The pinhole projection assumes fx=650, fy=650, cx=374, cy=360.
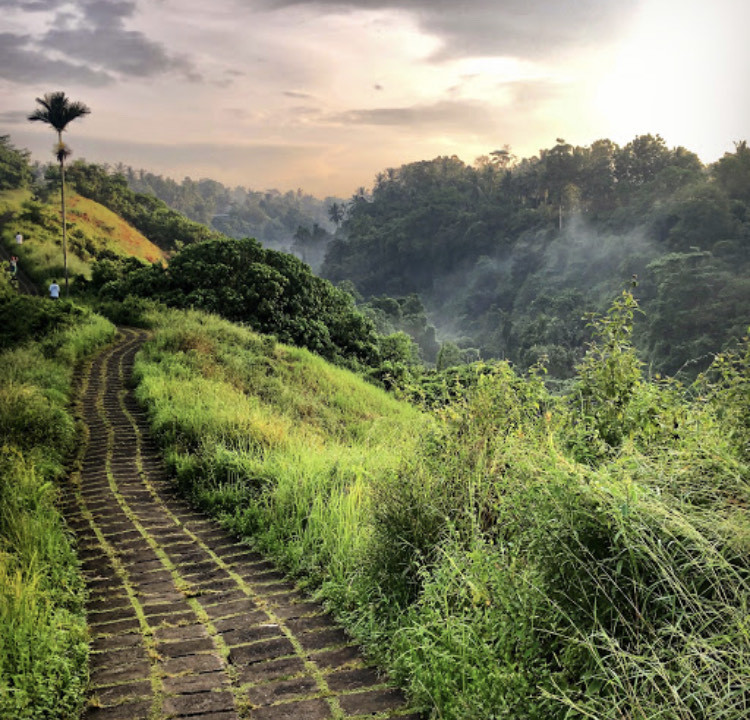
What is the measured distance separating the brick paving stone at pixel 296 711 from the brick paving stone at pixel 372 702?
0.09 m

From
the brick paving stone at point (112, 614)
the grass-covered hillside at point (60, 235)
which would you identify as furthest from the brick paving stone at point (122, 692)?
the grass-covered hillside at point (60, 235)

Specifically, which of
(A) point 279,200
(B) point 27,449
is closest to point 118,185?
(B) point 27,449

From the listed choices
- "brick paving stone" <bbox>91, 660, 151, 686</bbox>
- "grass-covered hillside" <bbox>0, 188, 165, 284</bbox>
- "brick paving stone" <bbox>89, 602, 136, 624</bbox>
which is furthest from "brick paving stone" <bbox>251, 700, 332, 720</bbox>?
"grass-covered hillside" <bbox>0, 188, 165, 284</bbox>

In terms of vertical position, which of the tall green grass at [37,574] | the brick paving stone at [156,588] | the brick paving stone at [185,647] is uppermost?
the tall green grass at [37,574]

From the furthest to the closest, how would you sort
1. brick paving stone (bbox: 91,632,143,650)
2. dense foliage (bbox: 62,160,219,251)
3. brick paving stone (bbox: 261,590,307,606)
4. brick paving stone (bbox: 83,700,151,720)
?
dense foliage (bbox: 62,160,219,251) → brick paving stone (bbox: 261,590,307,606) → brick paving stone (bbox: 91,632,143,650) → brick paving stone (bbox: 83,700,151,720)

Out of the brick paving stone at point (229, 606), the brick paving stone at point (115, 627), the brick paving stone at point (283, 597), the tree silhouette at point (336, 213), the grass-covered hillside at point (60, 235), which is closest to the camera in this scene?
the brick paving stone at point (115, 627)

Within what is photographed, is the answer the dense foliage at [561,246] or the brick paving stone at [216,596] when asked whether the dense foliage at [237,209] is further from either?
the brick paving stone at [216,596]

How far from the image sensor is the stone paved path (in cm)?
271

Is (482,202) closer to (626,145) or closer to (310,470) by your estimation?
(626,145)

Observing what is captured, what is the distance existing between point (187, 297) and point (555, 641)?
18.9 meters

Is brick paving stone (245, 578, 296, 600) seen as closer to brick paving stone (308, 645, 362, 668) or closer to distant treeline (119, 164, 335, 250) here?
brick paving stone (308, 645, 362, 668)

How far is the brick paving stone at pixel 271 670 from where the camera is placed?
9.50ft

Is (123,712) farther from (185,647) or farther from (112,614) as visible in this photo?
(112,614)

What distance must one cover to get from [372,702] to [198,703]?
0.72m
